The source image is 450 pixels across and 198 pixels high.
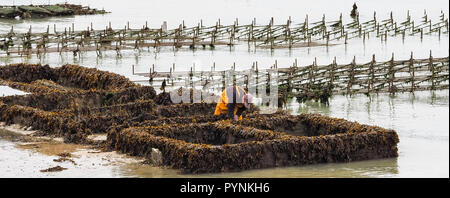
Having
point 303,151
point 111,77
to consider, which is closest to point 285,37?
point 111,77

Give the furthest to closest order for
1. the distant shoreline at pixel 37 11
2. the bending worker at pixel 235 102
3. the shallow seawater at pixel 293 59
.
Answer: the distant shoreline at pixel 37 11 < the bending worker at pixel 235 102 < the shallow seawater at pixel 293 59

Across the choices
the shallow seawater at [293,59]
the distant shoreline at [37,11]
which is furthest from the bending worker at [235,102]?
the distant shoreline at [37,11]

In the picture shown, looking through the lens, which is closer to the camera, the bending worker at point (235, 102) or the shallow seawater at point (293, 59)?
the shallow seawater at point (293, 59)

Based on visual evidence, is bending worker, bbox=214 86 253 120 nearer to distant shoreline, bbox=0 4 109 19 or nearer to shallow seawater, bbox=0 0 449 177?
shallow seawater, bbox=0 0 449 177

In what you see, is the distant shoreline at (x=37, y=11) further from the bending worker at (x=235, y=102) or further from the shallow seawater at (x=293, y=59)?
the bending worker at (x=235, y=102)

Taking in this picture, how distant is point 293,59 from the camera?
6394 cm

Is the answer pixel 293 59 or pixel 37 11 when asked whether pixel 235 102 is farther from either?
pixel 37 11

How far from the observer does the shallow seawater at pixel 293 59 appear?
25953mm

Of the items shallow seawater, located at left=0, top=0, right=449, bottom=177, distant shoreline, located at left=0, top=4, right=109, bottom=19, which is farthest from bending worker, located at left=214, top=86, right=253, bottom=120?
distant shoreline, located at left=0, top=4, right=109, bottom=19

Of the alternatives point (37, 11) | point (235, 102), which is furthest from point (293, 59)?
point (37, 11)

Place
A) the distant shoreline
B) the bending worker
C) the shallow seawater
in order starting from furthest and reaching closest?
the distant shoreline
the bending worker
the shallow seawater

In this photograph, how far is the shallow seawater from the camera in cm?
2595

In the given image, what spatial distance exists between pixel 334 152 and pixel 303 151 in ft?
3.11

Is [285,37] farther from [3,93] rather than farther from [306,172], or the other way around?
[306,172]
